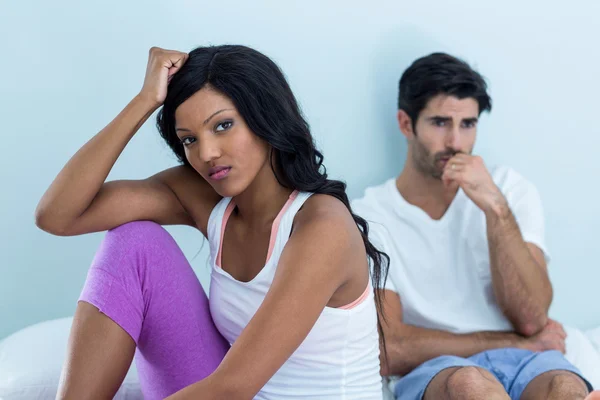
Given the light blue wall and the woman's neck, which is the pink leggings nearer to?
the woman's neck

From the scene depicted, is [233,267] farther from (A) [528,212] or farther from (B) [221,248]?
(A) [528,212]

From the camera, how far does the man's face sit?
258 cm

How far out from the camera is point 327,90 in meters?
2.72

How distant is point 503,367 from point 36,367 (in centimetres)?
121

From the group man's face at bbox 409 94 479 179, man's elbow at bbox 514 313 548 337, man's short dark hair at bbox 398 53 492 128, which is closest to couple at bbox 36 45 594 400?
man's elbow at bbox 514 313 548 337

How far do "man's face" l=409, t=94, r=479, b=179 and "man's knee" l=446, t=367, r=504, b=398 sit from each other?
31.6 inches

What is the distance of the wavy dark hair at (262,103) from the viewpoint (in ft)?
5.57

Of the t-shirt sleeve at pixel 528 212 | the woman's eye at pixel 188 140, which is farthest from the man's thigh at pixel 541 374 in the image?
the woman's eye at pixel 188 140

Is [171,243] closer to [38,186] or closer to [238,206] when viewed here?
[238,206]

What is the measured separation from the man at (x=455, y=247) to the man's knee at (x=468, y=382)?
194 mm

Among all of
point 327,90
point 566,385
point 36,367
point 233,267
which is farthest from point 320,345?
point 327,90

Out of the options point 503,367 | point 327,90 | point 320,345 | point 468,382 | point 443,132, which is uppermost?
point 327,90

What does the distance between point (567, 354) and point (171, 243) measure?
4.08 ft

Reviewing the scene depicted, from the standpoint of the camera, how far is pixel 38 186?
2598 mm
